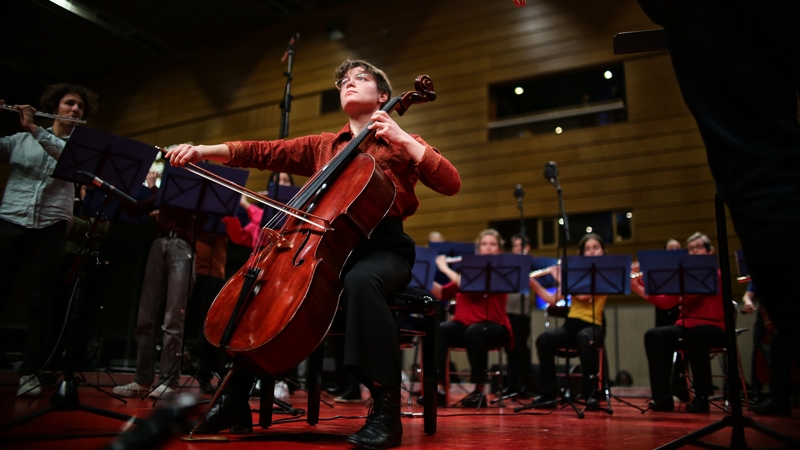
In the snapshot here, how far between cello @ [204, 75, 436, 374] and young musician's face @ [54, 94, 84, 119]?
1467 millimetres

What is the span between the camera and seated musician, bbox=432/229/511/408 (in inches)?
177

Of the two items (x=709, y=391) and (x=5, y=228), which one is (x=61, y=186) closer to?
(x=5, y=228)

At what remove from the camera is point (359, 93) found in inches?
92.7

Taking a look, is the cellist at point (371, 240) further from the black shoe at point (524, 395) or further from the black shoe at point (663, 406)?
the black shoe at point (524, 395)

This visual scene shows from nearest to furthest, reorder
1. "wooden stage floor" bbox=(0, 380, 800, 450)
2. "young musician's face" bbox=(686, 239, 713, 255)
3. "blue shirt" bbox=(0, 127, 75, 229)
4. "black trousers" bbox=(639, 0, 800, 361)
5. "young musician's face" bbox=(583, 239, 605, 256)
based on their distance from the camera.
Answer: "black trousers" bbox=(639, 0, 800, 361)
"wooden stage floor" bbox=(0, 380, 800, 450)
"blue shirt" bbox=(0, 127, 75, 229)
"young musician's face" bbox=(686, 239, 713, 255)
"young musician's face" bbox=(583, 239, 605, 256)

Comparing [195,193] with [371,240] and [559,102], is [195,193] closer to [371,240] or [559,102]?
[371,240]

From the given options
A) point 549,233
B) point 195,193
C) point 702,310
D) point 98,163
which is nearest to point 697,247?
point 702,310

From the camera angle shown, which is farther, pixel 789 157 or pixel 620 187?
pixel 620 187

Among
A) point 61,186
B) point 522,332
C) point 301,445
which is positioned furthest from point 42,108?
point 522,332

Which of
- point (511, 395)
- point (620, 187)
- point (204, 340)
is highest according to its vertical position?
point (620, 187)

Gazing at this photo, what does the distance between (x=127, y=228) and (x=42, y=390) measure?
2157mm

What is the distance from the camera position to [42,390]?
2939 mm

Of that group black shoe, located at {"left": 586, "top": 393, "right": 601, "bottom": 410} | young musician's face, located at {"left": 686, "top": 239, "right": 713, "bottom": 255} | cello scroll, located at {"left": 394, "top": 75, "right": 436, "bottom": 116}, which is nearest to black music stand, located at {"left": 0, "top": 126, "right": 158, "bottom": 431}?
cello scroll, located at {"left": 394, "top": 75, "right": 436, "bottom": 116}

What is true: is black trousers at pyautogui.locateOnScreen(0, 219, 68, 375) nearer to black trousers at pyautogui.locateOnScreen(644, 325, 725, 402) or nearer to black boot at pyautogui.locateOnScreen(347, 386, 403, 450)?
black boot at pyautogui.locateOnScreen(347, 386, 403, 450)
